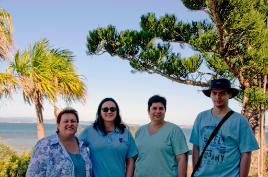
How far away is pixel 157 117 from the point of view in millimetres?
4422

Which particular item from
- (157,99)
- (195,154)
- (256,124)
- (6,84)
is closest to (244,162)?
(195,154)

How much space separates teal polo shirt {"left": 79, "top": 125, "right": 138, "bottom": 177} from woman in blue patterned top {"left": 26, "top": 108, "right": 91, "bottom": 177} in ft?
0.39

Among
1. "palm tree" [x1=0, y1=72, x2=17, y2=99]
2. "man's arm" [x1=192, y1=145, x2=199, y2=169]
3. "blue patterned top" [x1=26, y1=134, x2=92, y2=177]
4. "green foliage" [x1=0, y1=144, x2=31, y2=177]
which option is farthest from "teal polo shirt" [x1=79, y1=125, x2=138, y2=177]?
"palm tree" [x1=0, y1=72, x2=17, y2=99]

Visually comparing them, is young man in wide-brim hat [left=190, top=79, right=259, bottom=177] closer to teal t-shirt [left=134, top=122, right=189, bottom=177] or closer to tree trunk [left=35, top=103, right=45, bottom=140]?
teal t-shirt [left=134, top=122, right=189, bottom=177]

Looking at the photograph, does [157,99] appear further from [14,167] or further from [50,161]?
[14,167]

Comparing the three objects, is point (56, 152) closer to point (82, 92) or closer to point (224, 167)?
point (224, 167)

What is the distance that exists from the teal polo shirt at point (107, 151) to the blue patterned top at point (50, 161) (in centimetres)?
30

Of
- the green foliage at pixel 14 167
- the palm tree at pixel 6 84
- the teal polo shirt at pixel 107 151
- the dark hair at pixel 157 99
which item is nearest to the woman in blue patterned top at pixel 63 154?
the teal polo shirt at pixel 107 151

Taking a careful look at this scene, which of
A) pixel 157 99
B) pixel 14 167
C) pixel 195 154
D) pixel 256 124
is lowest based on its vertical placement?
pixel 14 167

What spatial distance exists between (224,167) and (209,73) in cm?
977

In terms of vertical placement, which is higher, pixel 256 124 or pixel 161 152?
pixel 256 124

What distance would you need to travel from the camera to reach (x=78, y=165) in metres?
4.03

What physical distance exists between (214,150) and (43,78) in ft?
26.6

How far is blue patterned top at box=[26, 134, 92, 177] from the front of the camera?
3.91 m
